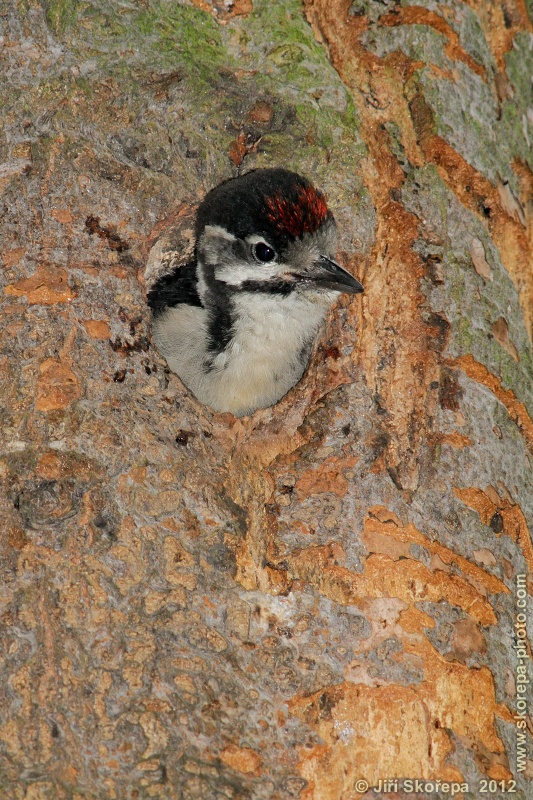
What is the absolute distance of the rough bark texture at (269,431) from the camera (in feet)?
8.17

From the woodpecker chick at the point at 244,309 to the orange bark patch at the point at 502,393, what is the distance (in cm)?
68

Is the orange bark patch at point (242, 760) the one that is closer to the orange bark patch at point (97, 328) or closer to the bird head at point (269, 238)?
the orange bark patch at point (97, 328)

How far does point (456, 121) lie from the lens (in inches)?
132

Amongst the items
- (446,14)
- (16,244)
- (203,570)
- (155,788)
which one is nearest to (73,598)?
(203,570)

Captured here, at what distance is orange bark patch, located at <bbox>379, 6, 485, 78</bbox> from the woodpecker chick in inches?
29.9

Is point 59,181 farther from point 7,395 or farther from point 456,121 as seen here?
point 456,121

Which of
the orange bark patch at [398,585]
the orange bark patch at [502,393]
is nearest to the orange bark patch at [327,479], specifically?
the orange bark patch at [398,585]

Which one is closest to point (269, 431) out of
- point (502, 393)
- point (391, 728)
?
point (502, 393)

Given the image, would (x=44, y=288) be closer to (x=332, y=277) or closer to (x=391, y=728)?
(x=332, y=277)

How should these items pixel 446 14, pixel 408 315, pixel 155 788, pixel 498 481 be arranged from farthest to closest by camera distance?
pixel 446 14
pixel 408 315
pixel 498 481
pixel 155 788

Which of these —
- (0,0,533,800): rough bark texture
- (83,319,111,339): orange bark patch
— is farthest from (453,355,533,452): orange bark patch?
(83,319,111,339): orange bark patch

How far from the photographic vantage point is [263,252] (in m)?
3.63

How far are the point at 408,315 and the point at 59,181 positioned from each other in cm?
143

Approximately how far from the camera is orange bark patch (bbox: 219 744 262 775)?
8.06ft
